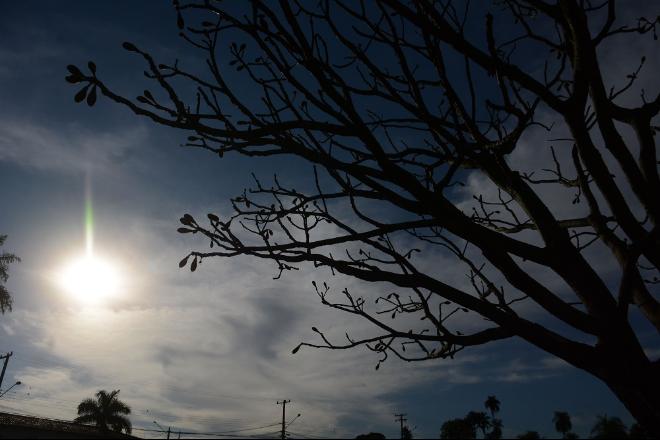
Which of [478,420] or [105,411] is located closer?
[105,411]

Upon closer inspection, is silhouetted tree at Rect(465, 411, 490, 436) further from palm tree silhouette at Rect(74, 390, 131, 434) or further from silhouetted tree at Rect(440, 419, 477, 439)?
palm tree silhouette at Rect(74, 390, 131, 434)

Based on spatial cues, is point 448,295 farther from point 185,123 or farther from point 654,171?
point 185,123

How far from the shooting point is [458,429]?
327 ft

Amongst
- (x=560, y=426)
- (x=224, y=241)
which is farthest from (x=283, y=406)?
(x=560, y=426)

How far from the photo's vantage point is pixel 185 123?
7.34 ft

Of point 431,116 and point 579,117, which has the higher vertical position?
point 431,116

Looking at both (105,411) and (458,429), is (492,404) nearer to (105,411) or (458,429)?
(458,429)

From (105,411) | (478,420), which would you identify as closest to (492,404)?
(478,420)

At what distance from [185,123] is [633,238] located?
8.57 feet

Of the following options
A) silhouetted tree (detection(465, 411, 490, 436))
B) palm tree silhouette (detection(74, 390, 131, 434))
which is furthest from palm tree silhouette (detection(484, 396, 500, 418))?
palm tree silhouette (detection(74, 390, 131, 434))

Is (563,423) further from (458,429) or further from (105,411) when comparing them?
(105,411)

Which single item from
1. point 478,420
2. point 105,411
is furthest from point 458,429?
point 105,411

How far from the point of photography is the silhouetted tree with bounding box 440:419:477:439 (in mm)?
97631

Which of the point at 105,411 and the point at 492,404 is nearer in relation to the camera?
the point at 105,411
